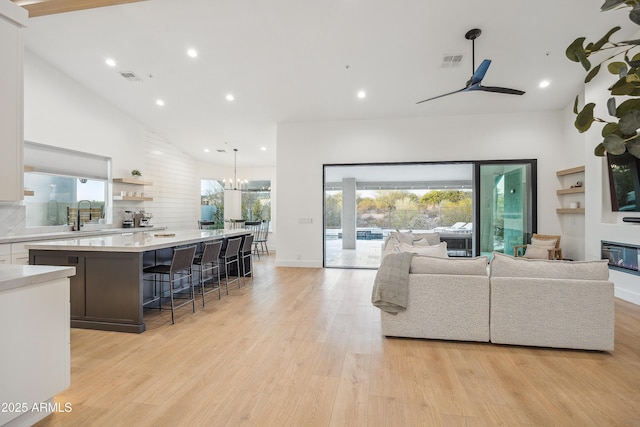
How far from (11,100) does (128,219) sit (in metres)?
6.00

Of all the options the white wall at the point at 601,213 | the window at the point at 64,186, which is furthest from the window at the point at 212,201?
the white wall at the point at 601,213

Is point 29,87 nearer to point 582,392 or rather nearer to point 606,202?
point 582,392

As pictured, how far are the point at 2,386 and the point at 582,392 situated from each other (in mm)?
3620

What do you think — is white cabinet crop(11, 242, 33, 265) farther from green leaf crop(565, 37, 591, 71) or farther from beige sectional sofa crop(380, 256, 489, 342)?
green leaf crop(565, 37, 591, 71)

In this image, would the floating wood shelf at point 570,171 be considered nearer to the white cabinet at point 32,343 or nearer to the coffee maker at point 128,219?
the white cabinet at point 32,343

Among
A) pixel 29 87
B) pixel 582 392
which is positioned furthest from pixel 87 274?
pixel 582 392

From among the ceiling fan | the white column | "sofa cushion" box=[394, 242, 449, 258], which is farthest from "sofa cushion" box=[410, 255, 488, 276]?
the white column

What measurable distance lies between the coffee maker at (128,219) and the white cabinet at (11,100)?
5.76m

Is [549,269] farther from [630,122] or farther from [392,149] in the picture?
[392,149]

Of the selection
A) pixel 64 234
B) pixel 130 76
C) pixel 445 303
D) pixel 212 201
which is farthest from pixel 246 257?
pixel 212 201

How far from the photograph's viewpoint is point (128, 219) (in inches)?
287

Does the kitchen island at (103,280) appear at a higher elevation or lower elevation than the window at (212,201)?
lower

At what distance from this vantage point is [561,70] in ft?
17.5

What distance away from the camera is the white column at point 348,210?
37.0ft
